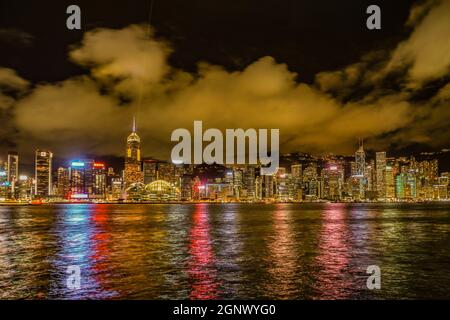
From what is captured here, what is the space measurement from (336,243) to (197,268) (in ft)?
71.4

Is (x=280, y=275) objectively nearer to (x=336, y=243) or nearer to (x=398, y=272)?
(x=398, y=272)

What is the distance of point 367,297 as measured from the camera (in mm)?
23781
